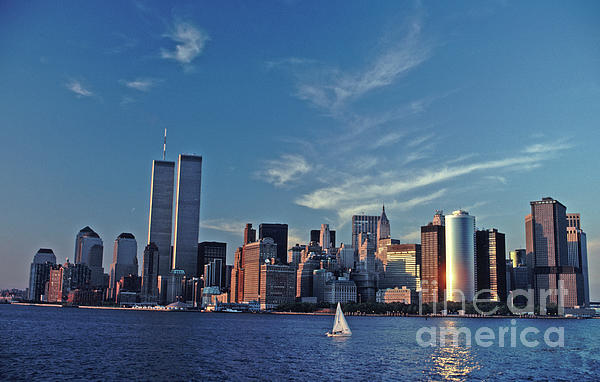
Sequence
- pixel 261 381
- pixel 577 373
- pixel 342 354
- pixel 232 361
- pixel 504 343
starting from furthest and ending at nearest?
pixel 504 343 < pixel 342 354 < pixel 232 361 < pixel 577 373 < pixel 261 381

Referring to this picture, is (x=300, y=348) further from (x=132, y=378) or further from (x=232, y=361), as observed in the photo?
(x=132, y=378)

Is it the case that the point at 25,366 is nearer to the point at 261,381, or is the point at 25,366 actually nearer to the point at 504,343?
the point at 261,381

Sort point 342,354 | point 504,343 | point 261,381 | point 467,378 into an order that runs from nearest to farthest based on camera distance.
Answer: point 261,381 < point 467,378 < point 342,354 < point 504,343

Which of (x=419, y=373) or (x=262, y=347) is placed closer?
(x=419, y=373)

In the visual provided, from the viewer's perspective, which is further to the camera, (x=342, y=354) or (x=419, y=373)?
(x=342, y=354)

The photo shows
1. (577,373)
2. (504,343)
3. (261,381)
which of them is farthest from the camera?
(504,343)

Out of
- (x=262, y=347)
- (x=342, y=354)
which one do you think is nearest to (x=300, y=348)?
(x=262, y=347)

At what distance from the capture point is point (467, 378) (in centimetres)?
9050

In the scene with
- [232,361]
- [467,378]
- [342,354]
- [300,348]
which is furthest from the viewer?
[300,348]

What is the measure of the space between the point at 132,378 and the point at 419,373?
138ft

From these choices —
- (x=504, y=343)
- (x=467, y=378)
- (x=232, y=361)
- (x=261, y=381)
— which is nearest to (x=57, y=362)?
(x=232, y=361)

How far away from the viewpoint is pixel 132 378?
85.6 m

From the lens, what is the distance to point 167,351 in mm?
120938

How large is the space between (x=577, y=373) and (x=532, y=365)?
885 centimetres
